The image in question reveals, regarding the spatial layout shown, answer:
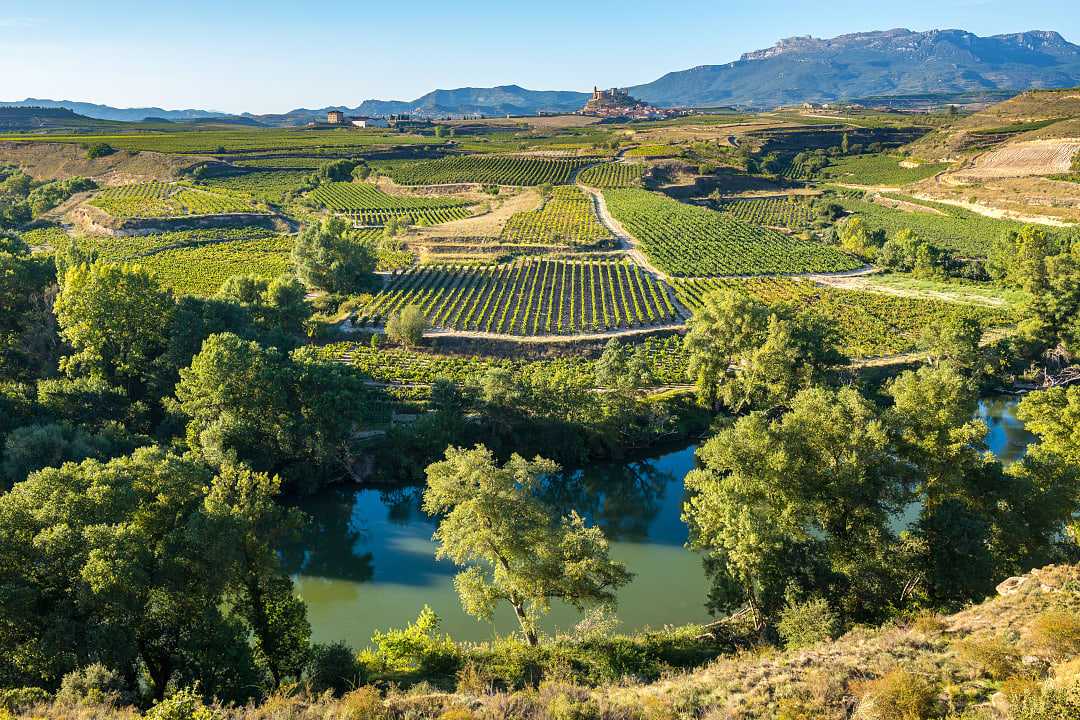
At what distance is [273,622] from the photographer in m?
21.6

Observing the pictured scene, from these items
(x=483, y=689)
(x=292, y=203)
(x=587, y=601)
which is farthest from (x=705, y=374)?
(x=292, y=203)

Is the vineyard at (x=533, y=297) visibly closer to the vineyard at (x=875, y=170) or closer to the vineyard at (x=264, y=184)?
the vineyard at (x=264, y=184)

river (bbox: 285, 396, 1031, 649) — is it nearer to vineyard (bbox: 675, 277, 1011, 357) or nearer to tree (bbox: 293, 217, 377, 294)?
vineyard (bbox: 675, 277, 1011, 357)

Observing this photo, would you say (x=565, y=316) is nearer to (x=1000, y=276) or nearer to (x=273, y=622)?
(x=273, y=622)

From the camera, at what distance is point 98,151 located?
453ft

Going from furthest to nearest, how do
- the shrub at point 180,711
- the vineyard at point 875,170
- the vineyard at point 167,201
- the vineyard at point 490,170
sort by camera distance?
the vineyard at point 875,170 → the vineyard at point 490,170 → the vineyard at point 167,201 → the shrub at point 180,711

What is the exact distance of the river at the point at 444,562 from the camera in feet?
91.0

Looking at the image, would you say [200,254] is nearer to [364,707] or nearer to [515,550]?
[515,550]

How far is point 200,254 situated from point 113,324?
1850 inches

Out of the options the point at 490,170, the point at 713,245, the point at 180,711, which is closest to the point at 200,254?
the point at 713,245

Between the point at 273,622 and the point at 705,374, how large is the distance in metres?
31.7

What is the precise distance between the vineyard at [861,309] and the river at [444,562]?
1237cm

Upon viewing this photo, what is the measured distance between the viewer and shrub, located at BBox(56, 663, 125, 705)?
15.6 metres

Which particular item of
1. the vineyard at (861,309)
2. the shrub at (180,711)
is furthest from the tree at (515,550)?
the vineyard at (861,309)
